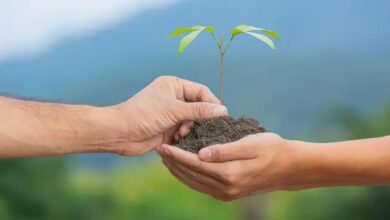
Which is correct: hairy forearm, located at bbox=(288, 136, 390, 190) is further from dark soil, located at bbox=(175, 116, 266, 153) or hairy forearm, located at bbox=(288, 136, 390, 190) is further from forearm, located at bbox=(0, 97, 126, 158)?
forearm, located at bbox=(0, 97, 126, 158)

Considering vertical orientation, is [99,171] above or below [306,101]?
below

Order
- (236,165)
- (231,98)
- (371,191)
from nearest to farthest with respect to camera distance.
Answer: (236,165) → (231,98) → (371,191)

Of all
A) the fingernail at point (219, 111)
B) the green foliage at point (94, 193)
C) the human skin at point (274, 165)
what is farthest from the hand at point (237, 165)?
the green foliage at point (94, 193)

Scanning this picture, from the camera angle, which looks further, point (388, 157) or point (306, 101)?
point (306, 101)

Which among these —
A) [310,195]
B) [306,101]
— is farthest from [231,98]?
[310,195]

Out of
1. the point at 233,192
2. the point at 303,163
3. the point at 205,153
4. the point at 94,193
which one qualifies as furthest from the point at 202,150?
the point at 94,193

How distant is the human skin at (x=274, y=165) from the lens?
134 cm

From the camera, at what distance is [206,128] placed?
1.40 metres

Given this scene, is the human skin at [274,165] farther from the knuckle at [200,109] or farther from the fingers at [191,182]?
the knuckle at [200,109]

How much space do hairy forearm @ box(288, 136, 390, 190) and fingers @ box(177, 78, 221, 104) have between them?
A: 212 millimetres

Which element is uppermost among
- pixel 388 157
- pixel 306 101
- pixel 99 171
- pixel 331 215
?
pixel 388 157

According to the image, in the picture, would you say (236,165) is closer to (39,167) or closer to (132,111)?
(132,111)

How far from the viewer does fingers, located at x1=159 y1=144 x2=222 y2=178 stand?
133cm

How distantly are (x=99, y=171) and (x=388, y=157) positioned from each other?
4.37ft
